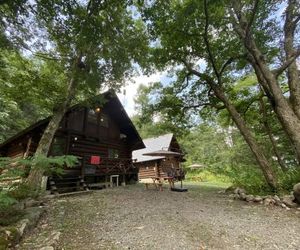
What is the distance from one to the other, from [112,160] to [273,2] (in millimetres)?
13025

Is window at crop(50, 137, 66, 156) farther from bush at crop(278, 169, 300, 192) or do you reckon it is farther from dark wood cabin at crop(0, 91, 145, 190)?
bush at crop(278, 169, 300, 192)

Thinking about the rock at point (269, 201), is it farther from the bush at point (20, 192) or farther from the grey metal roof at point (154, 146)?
the grey metal roof at point (154, 146)

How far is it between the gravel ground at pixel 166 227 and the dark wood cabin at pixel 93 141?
5520 millimetres

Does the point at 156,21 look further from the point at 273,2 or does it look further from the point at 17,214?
the point at 17,214

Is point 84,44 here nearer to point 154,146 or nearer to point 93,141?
point 93,141

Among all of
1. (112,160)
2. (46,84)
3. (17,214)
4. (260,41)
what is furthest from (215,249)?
(112,160)

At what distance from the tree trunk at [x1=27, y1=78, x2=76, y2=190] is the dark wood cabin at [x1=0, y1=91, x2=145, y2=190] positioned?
4.31 ft

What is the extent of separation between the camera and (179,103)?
45.5 feet

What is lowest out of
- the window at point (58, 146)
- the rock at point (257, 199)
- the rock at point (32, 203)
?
the rock at point (257, 199)

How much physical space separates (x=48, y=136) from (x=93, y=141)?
237 inches

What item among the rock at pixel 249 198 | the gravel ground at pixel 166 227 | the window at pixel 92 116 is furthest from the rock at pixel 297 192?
the window at pixel 92 116

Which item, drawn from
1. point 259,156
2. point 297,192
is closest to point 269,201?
point 297,192

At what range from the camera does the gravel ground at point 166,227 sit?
13.6 ft

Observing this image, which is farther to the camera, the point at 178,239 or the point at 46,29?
the point at 46,29
